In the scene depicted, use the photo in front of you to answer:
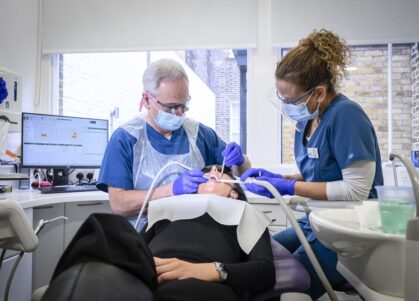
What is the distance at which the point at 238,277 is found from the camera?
1.06 meters

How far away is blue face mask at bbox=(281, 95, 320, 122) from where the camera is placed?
1.48 m

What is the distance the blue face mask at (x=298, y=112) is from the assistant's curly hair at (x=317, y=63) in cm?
9

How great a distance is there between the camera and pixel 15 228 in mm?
1176

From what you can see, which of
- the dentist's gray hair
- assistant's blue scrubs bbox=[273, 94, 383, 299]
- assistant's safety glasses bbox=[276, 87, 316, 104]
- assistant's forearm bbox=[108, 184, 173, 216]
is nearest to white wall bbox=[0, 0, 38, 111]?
the dentist's gray hair

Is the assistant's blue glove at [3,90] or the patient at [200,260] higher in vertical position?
the assistant's blue glove at [3,90]

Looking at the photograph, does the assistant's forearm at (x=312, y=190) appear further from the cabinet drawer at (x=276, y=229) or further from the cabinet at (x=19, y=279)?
the cabinet at (x=19, y=279)

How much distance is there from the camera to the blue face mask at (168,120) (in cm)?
160

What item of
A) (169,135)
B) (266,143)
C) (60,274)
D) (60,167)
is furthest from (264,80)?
(60,274)

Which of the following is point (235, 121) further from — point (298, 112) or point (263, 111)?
point (298, 112)

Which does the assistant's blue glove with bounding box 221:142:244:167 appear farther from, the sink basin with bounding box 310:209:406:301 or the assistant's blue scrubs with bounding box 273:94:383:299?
the sink basin with bounding box 310:209:406:301

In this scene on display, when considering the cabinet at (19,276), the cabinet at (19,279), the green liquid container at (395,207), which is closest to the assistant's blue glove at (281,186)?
the green liquid container at (395,207)

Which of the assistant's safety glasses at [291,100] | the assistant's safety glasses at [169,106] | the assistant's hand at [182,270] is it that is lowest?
the assistant's hand at [182,270]

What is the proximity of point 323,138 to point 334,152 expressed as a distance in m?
0.08

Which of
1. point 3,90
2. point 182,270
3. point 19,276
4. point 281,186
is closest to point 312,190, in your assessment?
point 281,186
